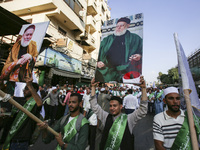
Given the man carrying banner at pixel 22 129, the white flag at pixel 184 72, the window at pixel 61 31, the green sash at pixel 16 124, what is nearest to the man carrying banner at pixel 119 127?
the white flag at pixel 184 72

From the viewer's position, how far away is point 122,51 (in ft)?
7.55

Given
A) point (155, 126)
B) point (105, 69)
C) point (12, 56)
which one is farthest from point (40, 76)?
point (155, 126)

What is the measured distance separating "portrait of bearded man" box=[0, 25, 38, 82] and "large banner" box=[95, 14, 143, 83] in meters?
1.27

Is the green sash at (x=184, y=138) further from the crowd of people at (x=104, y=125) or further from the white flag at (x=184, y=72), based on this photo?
the white flag at (x=184, y=72)

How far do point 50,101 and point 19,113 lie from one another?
4411mm

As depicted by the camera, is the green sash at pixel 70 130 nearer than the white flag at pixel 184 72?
No

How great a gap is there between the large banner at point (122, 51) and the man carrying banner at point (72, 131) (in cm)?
83

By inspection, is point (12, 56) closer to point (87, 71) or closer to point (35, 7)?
point (35, 7)

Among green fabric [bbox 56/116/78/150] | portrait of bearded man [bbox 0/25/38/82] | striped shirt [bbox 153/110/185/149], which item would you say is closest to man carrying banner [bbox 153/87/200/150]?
striped shirt [bbox 153/110/185/149]

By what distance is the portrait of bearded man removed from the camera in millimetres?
2158

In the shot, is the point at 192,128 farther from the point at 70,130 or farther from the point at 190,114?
the point at 70,130

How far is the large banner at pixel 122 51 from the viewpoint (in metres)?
2.15

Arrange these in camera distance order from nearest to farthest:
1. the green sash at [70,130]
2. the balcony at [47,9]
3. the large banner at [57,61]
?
the green sash at [70,130] < the large banner at [57,61] < the balcony at [47,9]

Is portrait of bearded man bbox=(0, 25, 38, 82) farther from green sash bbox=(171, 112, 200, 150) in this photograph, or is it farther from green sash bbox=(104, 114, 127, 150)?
green sash bbox=(171, 112, 200, 150)
